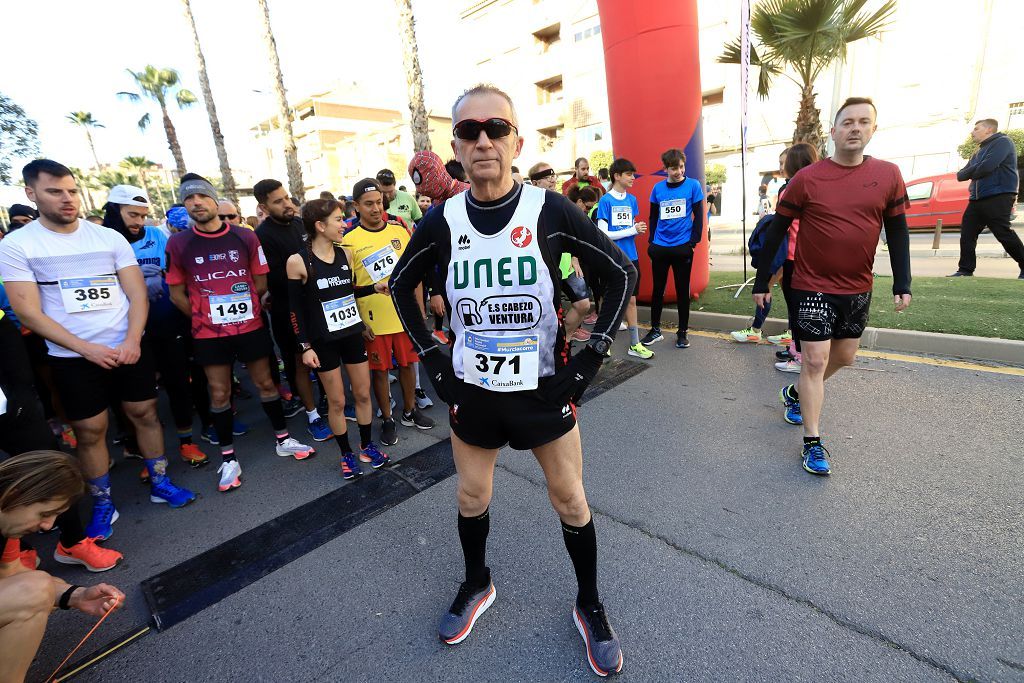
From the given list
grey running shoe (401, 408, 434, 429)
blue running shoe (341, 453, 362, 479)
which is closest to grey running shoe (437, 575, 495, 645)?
blue running shoe (341, 453, 362, 479)

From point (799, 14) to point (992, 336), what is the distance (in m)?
7.57

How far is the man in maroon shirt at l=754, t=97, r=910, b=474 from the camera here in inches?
116

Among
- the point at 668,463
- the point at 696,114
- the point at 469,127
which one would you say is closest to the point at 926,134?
the point at 696,114

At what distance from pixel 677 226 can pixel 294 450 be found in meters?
4.50

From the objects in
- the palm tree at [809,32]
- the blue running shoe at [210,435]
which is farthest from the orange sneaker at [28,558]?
the palm tree at [809,32]

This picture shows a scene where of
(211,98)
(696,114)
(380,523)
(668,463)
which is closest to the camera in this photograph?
(380,523)

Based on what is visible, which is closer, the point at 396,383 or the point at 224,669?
the point at 224,669

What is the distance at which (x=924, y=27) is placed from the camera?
69.4 feet

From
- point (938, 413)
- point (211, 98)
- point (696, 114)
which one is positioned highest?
point (211, 98)

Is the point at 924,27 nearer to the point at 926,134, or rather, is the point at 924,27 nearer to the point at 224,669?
the point at 926,134

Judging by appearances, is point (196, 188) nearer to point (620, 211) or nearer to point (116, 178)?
point (620, 211)

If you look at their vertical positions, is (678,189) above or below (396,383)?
above

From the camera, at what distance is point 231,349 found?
3.63 metres

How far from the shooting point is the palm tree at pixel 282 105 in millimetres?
14555
